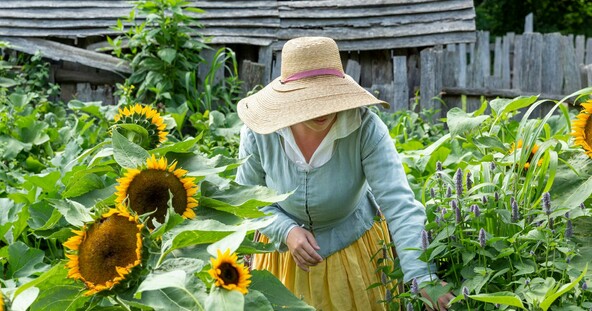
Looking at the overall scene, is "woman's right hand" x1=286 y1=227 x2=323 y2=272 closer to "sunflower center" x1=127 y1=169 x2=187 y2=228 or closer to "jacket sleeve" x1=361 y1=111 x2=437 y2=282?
"jacket sleeve" x1=361 y1=111 x2=437 y2=282

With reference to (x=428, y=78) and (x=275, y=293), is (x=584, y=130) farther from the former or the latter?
(x=428, y=78)

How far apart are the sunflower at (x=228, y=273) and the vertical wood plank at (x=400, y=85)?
6.08 metres

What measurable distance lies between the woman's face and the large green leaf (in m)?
0.60

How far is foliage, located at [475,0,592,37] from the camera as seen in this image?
1773cm

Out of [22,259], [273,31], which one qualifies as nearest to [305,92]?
[22,259]

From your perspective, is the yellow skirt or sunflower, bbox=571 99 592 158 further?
the yellow skirt

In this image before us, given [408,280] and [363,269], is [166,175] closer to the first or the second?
[408,280]

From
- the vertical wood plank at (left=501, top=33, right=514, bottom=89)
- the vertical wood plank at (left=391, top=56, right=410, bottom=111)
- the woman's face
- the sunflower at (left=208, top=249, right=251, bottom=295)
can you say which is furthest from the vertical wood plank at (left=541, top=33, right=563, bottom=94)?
the sunflower at (left=208, top=249, right=251, bottom=295)

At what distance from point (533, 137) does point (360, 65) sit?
5.74 metres

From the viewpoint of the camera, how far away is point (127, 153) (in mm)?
2258

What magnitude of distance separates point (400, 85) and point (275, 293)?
19.7ft

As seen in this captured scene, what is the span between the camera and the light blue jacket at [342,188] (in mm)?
2797

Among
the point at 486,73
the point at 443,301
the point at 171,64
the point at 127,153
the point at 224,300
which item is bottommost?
the point at 486,73

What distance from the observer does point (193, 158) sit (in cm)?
234
